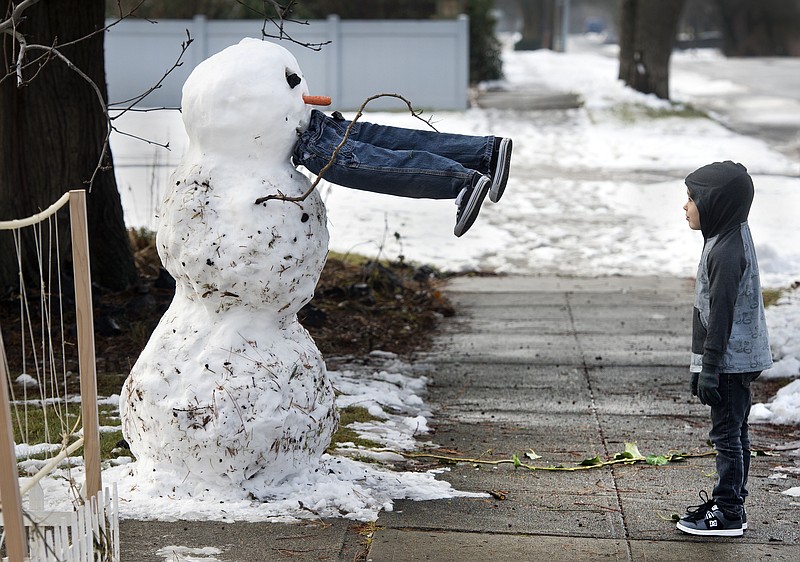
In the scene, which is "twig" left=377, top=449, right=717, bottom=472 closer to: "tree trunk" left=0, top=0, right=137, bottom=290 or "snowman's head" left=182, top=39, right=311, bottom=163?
"snowman's head" left=182, top=39, right=311, bottom=163

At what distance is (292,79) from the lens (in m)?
4.36

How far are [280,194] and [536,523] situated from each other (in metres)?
1.70

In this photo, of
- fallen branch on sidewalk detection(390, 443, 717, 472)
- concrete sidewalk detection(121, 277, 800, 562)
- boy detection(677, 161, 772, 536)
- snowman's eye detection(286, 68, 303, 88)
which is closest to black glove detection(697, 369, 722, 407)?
boy detection(677, 161, 772, 536)

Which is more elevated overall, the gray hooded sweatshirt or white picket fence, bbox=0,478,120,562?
the gray hooded sweatshirt

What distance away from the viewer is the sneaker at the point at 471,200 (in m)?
4.29

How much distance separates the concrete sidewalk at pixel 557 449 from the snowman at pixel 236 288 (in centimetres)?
33

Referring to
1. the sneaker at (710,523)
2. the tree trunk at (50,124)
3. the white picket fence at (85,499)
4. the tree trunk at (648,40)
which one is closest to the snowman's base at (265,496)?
the white picket fence at (85,499)

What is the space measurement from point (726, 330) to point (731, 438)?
1.53ft

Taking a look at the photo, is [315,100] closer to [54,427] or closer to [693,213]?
[693,213]

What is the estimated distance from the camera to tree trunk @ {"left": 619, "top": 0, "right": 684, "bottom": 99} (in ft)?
68.7

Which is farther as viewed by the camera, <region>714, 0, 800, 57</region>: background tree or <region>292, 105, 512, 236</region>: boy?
<region>714, 0, 800, 57</region>: background tree

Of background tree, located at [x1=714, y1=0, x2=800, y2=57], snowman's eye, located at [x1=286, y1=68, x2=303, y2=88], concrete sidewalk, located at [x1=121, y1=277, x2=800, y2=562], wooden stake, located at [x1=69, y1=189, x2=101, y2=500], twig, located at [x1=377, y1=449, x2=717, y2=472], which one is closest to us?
wooden stake, located at [x1=69, y1=189, x2=101, y2=500]

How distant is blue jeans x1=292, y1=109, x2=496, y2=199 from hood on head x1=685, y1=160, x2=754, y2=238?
0.92m

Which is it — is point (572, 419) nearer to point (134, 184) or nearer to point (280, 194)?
point (280, 194)
